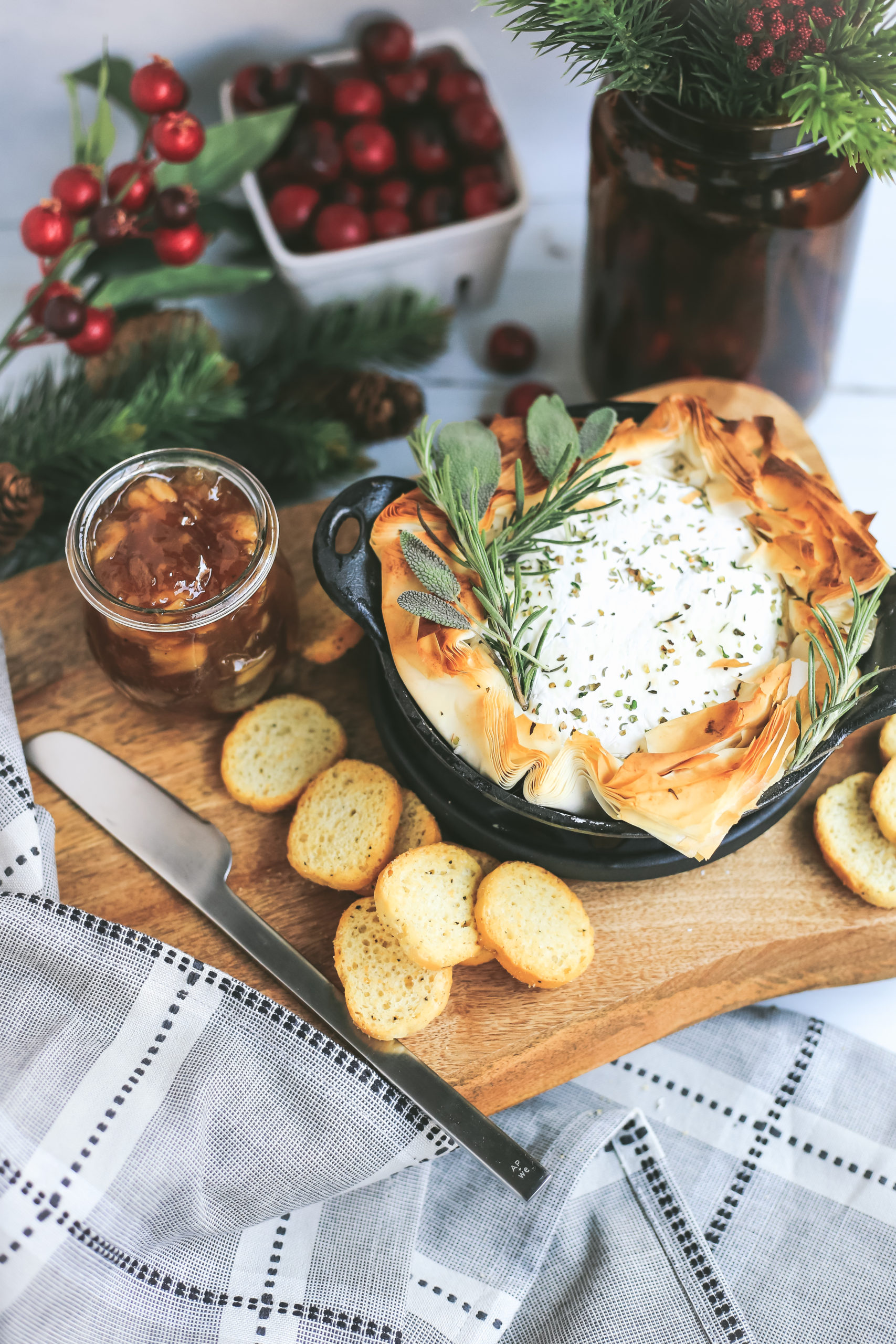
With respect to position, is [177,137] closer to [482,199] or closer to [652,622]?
[482,199]

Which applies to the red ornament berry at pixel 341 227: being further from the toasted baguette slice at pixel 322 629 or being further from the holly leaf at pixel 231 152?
the toasted baguette slice at pixel 322 629

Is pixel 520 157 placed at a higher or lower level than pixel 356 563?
higher

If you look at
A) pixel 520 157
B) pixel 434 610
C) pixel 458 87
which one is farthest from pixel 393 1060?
pixel 520 157

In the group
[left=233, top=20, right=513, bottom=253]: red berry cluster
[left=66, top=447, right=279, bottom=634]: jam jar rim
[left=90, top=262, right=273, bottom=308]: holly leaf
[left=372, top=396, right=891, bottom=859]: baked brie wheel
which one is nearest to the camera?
[left=372, top=396, right=891, bottom=859]: baked brie wheel

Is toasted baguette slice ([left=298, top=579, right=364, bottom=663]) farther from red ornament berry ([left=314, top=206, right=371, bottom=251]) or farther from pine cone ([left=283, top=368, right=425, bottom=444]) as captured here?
red ornament berry ([left=314, top=206, right=371, bottom=251])

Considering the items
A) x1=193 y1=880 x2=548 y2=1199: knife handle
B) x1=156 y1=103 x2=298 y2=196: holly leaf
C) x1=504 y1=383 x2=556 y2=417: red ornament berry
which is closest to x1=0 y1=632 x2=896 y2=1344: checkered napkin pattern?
x1=193 y1=880 x2=548 y2=1199: knife handle

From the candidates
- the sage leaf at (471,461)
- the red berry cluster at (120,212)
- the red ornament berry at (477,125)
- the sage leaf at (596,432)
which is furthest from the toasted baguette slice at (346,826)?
the red ornament berry at (477,125)
